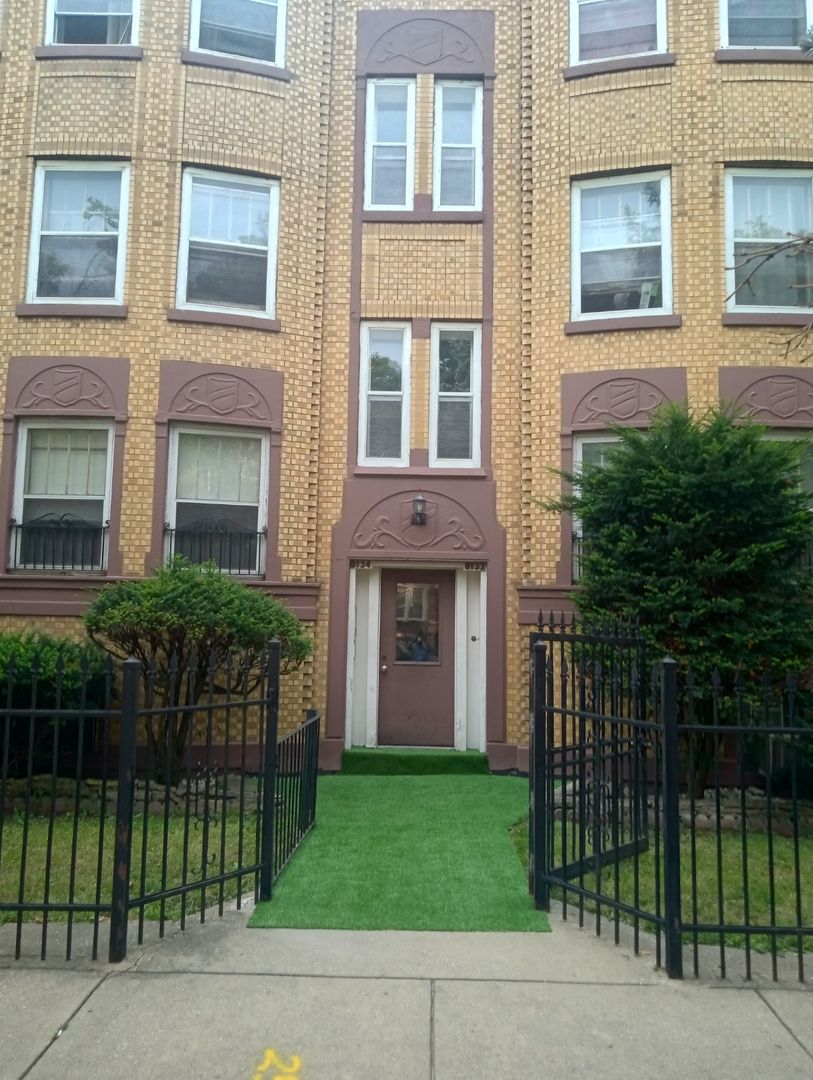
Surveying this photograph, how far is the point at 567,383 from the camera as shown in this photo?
10.1 metres

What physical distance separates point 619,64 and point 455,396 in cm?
484

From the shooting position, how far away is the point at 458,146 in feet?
36.4

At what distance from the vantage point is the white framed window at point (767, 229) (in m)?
10.0

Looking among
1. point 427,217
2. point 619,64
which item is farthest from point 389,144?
point 619,64

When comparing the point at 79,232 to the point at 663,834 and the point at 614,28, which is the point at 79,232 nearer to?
the point at 614,28

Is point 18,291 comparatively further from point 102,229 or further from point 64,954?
point 64,954

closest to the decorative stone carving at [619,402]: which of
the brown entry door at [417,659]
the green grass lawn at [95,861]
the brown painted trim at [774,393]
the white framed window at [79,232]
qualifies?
the brown painted trim at [774,393]

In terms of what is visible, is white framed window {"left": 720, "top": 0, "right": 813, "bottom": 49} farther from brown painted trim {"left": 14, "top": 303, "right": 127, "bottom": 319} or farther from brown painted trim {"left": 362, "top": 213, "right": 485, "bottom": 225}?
brown painted trim {"left": 14, "top": 303, "right": 127, "bottom": 319}

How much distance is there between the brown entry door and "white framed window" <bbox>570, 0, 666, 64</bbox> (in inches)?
289

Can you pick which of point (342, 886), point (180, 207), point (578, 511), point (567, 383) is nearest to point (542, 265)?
point (567, 383)

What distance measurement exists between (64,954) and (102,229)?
890cm

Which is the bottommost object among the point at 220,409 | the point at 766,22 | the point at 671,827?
the point at 671,827

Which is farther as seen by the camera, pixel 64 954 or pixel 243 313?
pixel 243 313

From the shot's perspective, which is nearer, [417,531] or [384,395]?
[417,531]
